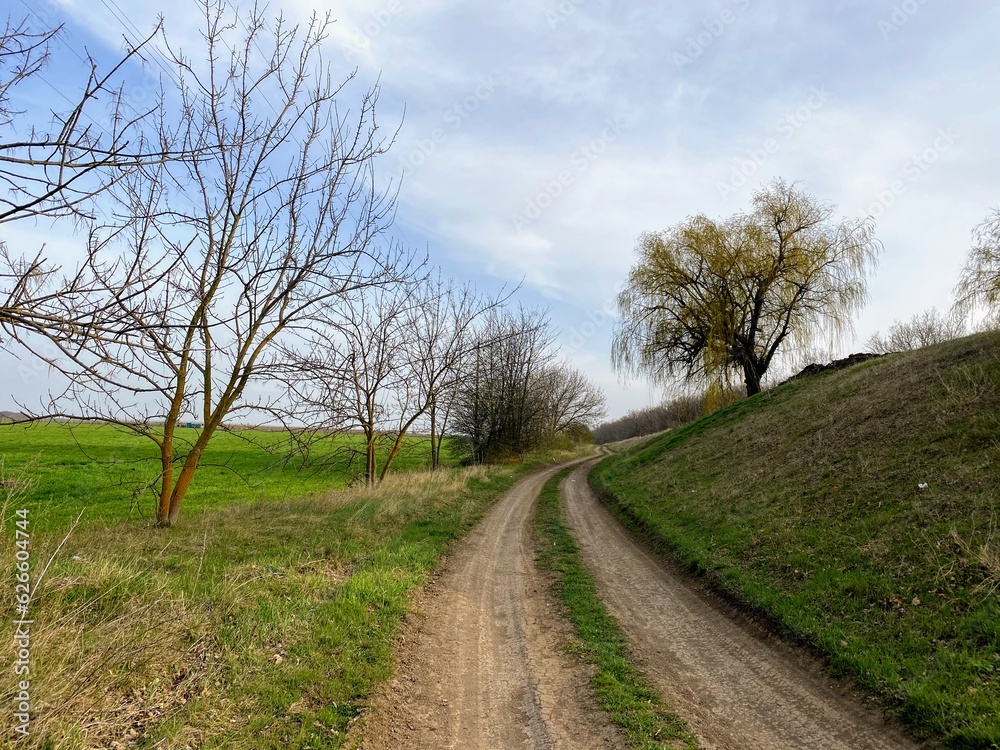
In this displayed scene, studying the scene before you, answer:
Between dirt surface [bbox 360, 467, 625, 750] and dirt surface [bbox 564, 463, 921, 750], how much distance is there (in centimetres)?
86

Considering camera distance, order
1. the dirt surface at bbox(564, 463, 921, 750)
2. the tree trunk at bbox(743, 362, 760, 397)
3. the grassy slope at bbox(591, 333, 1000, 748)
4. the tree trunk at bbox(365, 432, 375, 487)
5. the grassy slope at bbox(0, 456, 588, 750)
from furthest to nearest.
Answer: the tree trunk at bbox(743, 362, 760, 397)
the tree trunk at bbox(365, 432, 375, 487)
the grassy slope at bbox(591, 333, 1000, 748)
the dirt surface at bbox(564, 463, 921, 750)
the grassy slope at bbox(0, 456, 588, 750)

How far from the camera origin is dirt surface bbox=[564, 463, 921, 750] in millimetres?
3908

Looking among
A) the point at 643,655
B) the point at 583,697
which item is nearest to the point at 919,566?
the point at 643,655

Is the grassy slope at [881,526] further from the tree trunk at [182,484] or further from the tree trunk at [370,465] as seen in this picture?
the tree trunk at [182,484]

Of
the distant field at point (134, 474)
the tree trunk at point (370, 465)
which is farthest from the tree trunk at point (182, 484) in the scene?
the tree trunk at point (370, 465)

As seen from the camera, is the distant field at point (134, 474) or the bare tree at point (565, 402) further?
the bare tree at point (565, 402)

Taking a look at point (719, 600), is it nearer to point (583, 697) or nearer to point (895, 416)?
point (583, 697)

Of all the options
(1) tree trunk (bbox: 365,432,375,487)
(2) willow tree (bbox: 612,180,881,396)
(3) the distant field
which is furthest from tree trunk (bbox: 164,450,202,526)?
(2) willow tree (bbox: 612,180,881,396)

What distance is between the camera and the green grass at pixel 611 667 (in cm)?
392

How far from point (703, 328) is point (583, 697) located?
22631mm

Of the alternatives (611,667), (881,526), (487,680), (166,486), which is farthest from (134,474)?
(881,526)

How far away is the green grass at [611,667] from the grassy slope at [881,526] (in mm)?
1907

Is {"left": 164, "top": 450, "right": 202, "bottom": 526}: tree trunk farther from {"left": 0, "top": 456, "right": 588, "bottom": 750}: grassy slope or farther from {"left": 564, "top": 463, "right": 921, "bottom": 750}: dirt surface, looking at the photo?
{"left": 564, "top": 463, "right": 921, "bottom": 750}: dirt surface

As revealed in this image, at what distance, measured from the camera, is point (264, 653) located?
464cm
